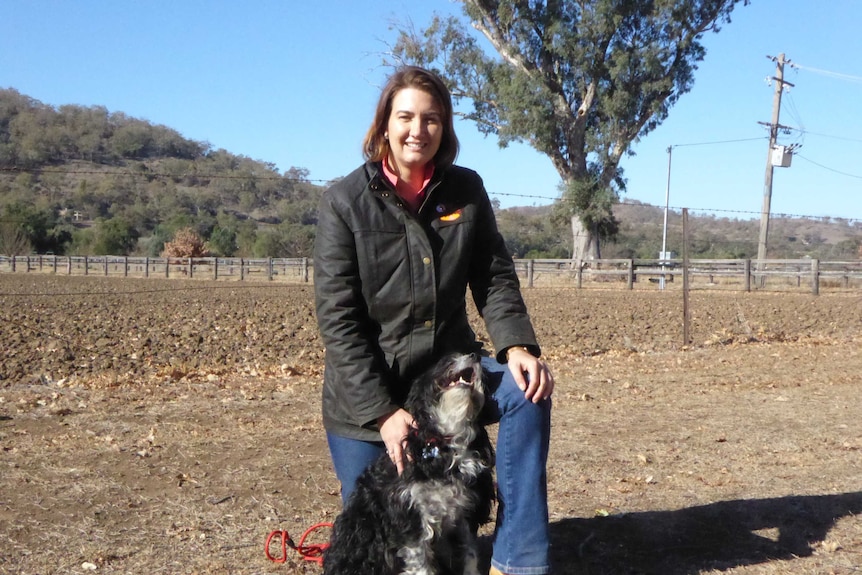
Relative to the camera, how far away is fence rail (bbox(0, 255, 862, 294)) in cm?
2883

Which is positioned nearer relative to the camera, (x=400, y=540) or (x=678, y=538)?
(x=400, y=540)

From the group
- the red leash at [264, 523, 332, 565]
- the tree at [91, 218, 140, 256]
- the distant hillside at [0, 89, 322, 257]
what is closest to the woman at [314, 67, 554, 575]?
the red leash at [264, 523, 332, 565]

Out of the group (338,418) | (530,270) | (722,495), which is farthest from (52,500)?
(530,270)

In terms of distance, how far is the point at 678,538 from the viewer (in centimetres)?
391

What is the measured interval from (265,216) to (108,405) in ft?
348

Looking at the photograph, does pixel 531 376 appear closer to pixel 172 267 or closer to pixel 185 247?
pixel 172 267

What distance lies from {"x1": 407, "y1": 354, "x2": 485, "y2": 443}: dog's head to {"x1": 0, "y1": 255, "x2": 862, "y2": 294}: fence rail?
65.3 ft

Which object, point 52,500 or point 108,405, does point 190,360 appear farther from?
point 52,500

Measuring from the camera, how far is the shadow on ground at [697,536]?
3615 mm

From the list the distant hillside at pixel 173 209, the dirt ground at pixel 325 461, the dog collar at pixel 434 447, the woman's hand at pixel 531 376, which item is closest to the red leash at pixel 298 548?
the dirt ground at pixel 325 461

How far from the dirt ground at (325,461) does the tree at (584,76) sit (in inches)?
954

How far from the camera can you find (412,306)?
9.96 feet

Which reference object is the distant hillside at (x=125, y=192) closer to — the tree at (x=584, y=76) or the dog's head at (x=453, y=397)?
the tree at (x=584, y=76)

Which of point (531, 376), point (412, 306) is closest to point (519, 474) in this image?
point (531, 376)
